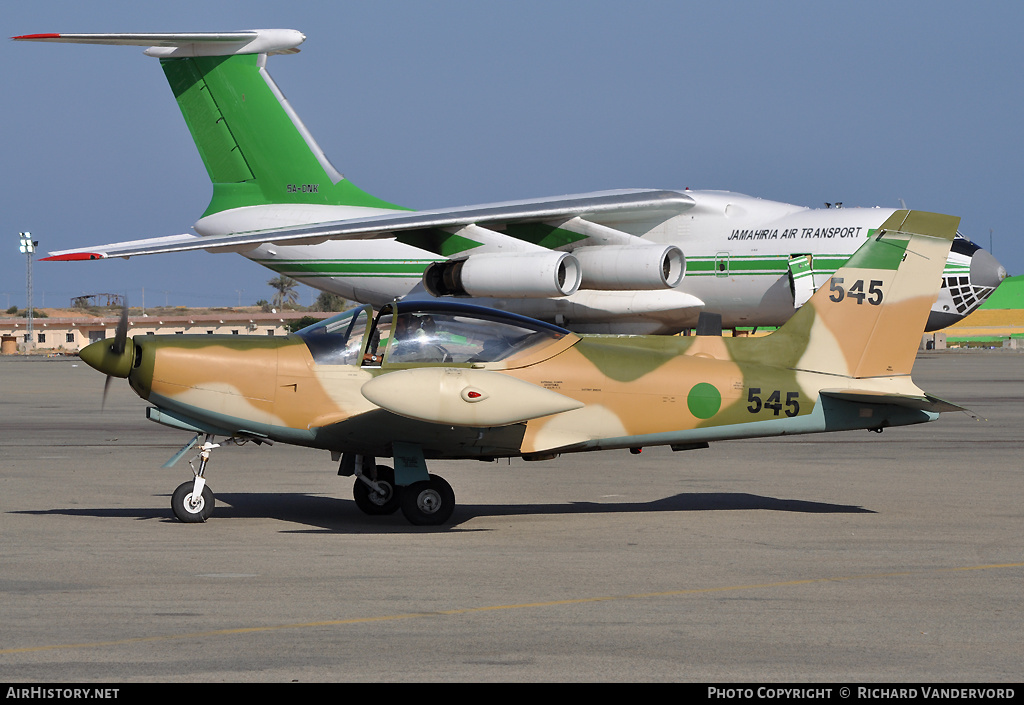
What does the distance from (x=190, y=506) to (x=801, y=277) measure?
16515mm

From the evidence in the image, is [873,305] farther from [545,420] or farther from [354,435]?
[354,435]

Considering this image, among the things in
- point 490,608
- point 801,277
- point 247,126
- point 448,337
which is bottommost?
point 490,608

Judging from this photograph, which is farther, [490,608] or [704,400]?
[704,400]

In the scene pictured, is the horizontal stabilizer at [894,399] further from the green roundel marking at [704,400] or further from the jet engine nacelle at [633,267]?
the jet engine nacelle at [633,267]

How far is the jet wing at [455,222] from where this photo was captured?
2234 centimetres

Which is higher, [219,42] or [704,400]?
[219,42]

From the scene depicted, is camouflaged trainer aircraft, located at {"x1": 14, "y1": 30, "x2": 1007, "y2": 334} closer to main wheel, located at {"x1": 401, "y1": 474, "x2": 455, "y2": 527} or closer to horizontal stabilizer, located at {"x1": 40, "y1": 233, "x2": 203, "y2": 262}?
horizontal stabilizer, located at {"x1": 40, "y1": 233, "x2": 203, "y2": 262}

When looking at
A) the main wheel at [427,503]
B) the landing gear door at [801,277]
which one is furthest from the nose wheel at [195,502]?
the landing gear door at [801,277]

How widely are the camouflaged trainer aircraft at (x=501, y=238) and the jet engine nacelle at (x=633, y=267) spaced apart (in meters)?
0.03

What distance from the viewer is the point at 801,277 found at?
915 inches

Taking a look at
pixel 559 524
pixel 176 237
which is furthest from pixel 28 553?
pixel 176 237

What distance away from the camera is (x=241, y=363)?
365 inches

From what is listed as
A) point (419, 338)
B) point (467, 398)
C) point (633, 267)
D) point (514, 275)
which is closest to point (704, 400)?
point (467, 398)

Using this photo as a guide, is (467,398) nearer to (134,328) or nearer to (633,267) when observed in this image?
(633,267)
